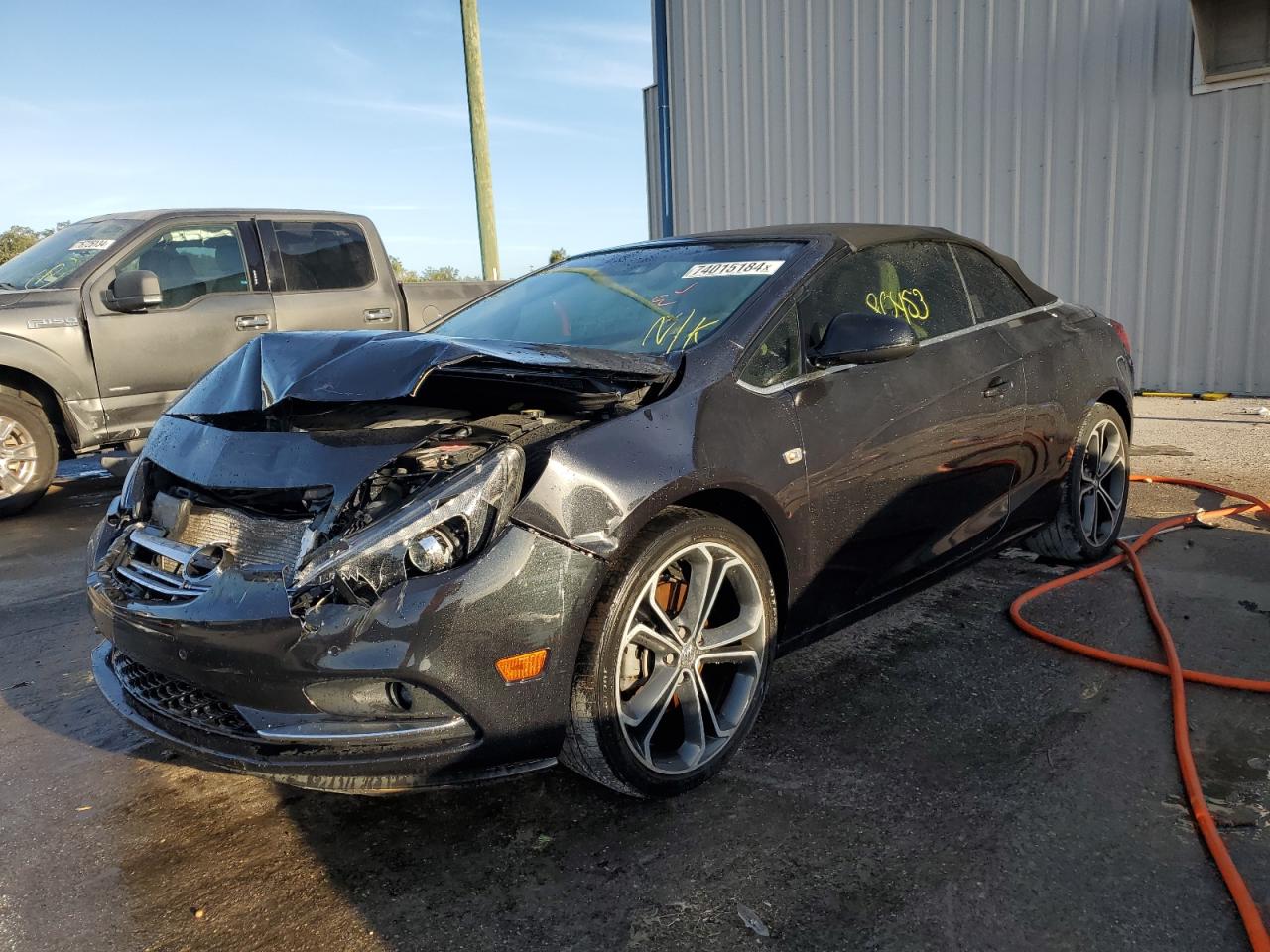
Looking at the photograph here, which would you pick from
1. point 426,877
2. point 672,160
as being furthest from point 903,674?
point 672,160

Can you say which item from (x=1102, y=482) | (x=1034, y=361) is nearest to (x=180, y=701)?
(x=1034, y=361)

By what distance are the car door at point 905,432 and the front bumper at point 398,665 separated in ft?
3.20

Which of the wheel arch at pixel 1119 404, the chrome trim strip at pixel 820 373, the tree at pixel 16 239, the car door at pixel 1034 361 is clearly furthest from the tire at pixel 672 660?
the tree at pixel 16 239

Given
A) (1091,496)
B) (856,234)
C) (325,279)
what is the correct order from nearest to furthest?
(856,234) < (1091,496) < (325,279)

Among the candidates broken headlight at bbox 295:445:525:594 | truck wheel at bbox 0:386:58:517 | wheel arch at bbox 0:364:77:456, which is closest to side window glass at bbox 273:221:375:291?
wheel arch at bbox 0:364:77:456

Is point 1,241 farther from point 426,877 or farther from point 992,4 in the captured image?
point 426,877

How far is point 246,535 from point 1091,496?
11.8 ft

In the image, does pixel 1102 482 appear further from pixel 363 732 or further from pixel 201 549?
pixel 201 549

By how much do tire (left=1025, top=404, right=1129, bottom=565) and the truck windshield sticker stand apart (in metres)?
1.80

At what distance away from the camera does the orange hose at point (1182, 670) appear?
2.12m

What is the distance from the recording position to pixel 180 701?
8.00 ft

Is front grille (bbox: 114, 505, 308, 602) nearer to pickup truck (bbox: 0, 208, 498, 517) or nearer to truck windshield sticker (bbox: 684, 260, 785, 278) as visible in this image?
truck windshield sticker (bbox: 684, 260, 785, 278)

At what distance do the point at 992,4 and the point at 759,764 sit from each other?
391 inches

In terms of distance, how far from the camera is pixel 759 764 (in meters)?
2.79
